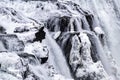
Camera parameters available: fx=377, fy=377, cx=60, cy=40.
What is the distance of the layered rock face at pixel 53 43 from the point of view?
11712mm

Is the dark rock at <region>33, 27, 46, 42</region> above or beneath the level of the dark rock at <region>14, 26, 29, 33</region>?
beneath

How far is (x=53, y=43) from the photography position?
14.5 m

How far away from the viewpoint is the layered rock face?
1171 cm

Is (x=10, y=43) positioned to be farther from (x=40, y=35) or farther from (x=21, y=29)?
(x=40, y=35)

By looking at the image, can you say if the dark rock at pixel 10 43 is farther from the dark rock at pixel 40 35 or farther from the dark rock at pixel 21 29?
the dark rock at pixel 40 35

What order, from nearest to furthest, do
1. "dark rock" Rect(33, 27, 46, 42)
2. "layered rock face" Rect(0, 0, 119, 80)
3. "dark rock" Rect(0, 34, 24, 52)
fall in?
1. "layered rock face" Rect(0, 0, 119, 80)
2. "dark rock" Rect(0, 34, 24, 52)
3. "dark rock" Rect(33, 27, 46, 42)

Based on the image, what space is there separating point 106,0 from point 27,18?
709 cm

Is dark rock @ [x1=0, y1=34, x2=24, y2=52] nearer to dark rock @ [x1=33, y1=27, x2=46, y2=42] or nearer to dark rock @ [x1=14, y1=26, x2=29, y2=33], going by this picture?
dark rock @ [x1=14, y1=26, x2=29, y2=33]

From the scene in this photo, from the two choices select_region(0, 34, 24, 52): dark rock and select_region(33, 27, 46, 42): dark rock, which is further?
select_region(33, 27, 46, 42): dark rock

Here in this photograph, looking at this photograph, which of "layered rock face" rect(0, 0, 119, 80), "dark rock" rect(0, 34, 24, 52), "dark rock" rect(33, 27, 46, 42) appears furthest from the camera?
"dark rock" rect(33, 27, 46, 42)

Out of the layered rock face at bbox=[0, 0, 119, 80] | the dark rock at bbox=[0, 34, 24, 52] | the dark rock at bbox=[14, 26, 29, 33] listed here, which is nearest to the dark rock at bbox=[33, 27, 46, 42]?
the layered rock face at bbox=[0, 0, 119, 80]

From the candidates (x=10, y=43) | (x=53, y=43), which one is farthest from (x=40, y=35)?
(x=10, y=43)

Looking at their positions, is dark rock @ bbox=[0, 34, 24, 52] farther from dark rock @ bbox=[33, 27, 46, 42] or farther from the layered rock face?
dark rock @ bbox=[33, 27, 46, 42]

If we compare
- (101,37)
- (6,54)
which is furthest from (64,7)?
(6,54)
